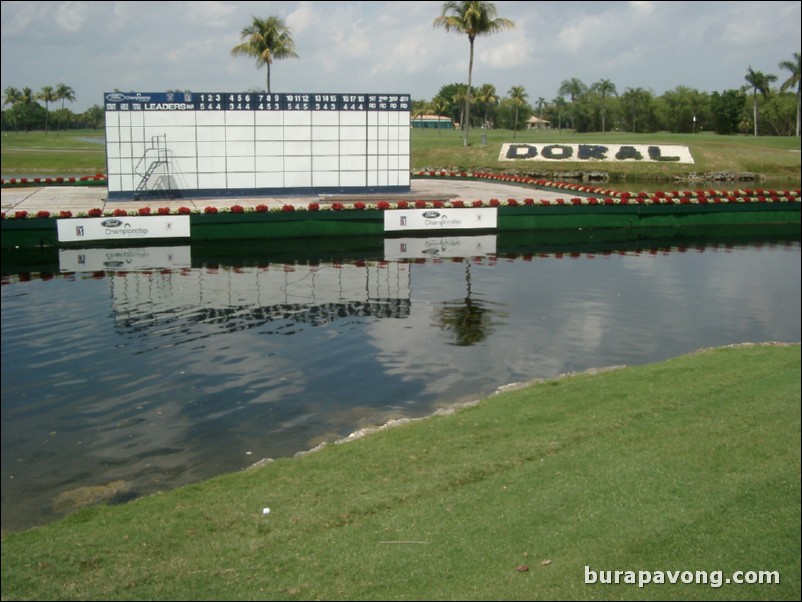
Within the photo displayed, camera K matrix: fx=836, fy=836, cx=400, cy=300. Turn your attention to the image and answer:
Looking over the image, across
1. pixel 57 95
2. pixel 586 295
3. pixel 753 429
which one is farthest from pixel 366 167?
pixel 57 95

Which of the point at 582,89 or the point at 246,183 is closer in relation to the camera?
the point at 246,183

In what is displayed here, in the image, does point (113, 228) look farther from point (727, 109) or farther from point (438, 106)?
point (438, 106)

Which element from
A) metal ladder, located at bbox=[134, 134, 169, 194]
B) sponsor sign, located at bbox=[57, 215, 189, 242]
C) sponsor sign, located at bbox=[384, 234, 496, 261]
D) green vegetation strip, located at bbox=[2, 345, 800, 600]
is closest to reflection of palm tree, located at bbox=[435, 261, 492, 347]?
green vegetation strip, located at bbox=[2, 345, 800, 600]

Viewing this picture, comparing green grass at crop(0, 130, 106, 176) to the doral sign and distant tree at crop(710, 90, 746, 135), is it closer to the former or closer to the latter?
the doral sign

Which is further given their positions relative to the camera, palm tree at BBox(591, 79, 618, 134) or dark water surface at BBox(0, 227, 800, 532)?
palm tree at BBox(591, 79, 618, 134)

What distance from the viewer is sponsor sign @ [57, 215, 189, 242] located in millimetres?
26812

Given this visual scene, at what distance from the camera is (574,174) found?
66.3 meters

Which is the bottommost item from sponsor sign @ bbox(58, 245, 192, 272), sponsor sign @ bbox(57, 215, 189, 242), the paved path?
sponsor sign @ bbox(58, 245, 192, 272)

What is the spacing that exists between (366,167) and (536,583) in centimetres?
3631

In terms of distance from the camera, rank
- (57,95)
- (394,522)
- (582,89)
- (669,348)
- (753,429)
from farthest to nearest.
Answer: (582,89) → (57,95) → (669,348) → (753,429) → (394,522)

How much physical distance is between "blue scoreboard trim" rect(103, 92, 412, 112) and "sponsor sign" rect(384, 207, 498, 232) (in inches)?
427

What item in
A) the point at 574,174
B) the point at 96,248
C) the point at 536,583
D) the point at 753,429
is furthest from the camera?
the point at 574,174

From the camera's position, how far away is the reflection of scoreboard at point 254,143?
3784cm

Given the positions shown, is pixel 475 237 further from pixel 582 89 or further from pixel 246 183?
pixel 582 89
